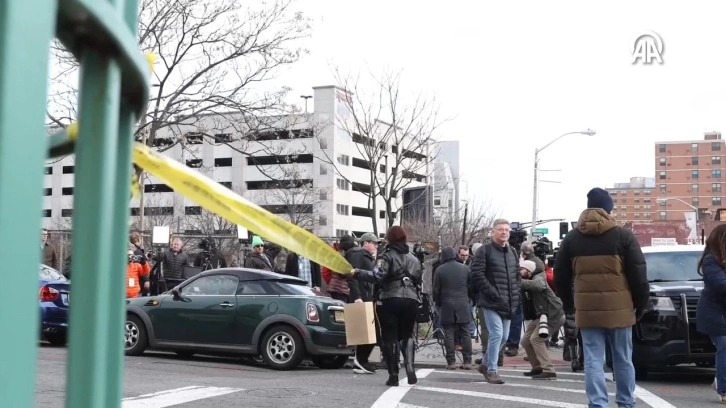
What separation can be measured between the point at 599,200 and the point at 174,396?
4510mm

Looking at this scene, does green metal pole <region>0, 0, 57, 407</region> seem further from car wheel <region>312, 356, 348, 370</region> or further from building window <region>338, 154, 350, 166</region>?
building window <region>338, 154, 350, 166</region>

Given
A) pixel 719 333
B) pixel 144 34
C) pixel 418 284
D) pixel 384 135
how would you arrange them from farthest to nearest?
pixel 384 135 → pixel 144 34 → pixel 418 284 → pixel 719 333

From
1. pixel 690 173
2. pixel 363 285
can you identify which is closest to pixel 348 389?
pixel 363 285

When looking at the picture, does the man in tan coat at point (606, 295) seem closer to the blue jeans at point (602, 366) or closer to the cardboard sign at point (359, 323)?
the blue jeans at point (602, 366)

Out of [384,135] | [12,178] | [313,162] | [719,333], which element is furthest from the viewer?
[313,162]

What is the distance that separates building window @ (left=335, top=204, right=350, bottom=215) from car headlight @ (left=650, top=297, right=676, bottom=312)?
78162 mm

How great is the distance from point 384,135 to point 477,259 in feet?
65.3

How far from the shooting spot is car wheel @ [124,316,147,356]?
12734 mm

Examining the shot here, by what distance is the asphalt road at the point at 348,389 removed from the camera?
8.23 metres

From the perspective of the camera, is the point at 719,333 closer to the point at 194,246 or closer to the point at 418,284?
the point at 418,284

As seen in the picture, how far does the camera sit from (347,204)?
90.1m

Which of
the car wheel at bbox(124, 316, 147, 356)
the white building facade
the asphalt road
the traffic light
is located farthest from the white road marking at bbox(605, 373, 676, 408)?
the white building facade

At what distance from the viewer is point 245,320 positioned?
12148mm

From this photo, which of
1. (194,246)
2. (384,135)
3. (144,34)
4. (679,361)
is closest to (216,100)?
(144,34)
